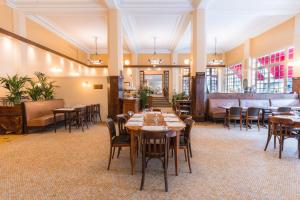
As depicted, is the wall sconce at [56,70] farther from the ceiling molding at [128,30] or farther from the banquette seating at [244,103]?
the banquette seating at [244,103]

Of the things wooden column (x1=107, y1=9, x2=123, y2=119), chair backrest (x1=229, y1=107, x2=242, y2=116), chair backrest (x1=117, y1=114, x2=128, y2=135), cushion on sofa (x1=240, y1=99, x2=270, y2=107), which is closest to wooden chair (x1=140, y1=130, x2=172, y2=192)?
chair backrest (x1=117, y1=114, x2=128, y2=135)

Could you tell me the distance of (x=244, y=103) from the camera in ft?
24.8

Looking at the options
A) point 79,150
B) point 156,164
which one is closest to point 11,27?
point 79,150

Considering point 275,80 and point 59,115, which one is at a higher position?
point 275,80

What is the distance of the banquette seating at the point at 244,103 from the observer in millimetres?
7331

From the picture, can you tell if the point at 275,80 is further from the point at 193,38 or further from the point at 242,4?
the point at 193,38

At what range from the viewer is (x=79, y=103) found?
804cm

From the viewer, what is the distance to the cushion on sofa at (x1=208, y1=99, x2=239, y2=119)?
7120 millimetres

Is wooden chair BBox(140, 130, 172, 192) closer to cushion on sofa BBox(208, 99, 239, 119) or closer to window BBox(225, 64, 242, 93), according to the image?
cushion on sofa BBox(208, 99, 239, 119)

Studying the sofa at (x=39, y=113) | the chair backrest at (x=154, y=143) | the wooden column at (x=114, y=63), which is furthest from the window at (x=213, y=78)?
the chair backrest at (x=154, y=143)

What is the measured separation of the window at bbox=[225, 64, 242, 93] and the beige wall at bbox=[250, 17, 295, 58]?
2010 millimetres

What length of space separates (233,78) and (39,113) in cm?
1223

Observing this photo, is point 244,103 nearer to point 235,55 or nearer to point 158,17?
point 158,17

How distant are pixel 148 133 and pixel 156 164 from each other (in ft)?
3.92
